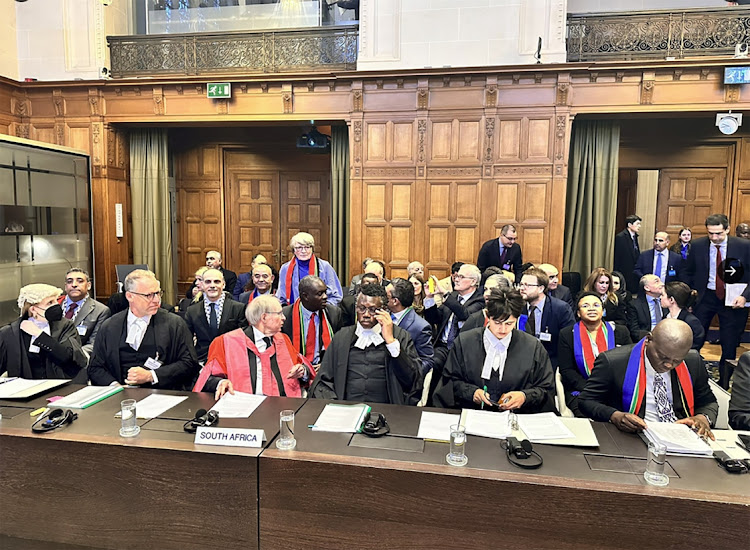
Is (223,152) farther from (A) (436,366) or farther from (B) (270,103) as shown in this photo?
(A) (436,366)

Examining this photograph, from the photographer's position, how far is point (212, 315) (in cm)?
443

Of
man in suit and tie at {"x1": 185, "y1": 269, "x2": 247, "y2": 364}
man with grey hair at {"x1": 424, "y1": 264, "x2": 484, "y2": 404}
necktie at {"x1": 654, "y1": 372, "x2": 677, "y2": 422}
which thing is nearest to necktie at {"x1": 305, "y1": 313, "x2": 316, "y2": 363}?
man in suit and tie at {"x1": 185, "y1": 269, "x2": 247, "y2": 364}

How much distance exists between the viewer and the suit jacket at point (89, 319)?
423 centimetres

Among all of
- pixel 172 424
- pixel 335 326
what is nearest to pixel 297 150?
pixel 335 326

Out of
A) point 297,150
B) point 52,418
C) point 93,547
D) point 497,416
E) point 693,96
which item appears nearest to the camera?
point 93,547

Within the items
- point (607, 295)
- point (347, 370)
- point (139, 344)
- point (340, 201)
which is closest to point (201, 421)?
point (347, 370)

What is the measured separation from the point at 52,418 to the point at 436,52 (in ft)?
22.3

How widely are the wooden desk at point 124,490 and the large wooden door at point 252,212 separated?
779 cm

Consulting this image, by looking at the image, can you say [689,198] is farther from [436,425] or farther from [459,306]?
[436,425]

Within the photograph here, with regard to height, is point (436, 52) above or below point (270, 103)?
above

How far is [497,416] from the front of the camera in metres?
2.39

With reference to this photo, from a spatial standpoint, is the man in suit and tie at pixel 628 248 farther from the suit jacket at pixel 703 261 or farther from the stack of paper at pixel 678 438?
the stack of paper at pixel 678 438

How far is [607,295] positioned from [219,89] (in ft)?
20.7

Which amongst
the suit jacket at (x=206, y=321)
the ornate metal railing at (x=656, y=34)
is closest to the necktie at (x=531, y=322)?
the suit jacket at (x=206, y=321)
